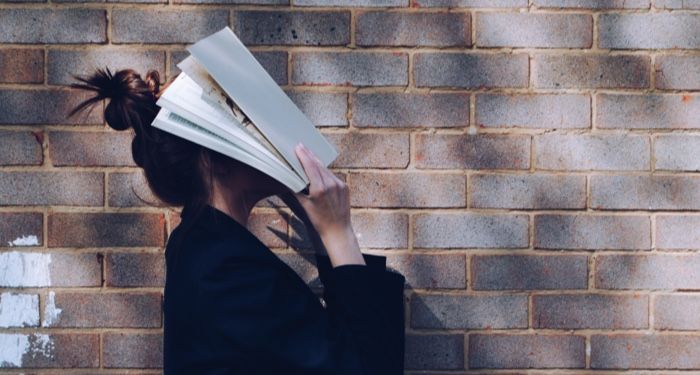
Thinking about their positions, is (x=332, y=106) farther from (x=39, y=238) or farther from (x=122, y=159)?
(x=39, y=238)

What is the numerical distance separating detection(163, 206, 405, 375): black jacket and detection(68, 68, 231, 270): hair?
0.28 feet

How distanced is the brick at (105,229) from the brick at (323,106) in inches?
20.1

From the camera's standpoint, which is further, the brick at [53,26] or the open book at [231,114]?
the brick at [53,26]

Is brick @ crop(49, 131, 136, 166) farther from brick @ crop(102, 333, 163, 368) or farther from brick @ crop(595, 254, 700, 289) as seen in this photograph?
brick @ crop(595, 254, 700, 289)

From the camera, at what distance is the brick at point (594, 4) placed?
2422 mm

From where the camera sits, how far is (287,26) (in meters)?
2.40

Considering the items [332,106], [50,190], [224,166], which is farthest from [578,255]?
[50,190]

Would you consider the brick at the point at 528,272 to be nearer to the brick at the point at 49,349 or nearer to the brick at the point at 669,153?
the brick at the point at 669,153

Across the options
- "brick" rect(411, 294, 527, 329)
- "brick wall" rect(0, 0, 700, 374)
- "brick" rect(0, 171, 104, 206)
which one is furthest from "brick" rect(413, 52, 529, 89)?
"brick" rect(0, 171, 104, 206)

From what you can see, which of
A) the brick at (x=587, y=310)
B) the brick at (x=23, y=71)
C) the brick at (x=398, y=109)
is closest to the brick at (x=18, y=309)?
the brick at (x=23, y=71)

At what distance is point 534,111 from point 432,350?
74 cm

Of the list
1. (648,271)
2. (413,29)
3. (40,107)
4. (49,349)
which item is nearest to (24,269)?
(49,349)

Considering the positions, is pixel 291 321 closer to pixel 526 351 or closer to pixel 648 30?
pixel 526 351

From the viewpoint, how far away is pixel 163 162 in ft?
6.03
